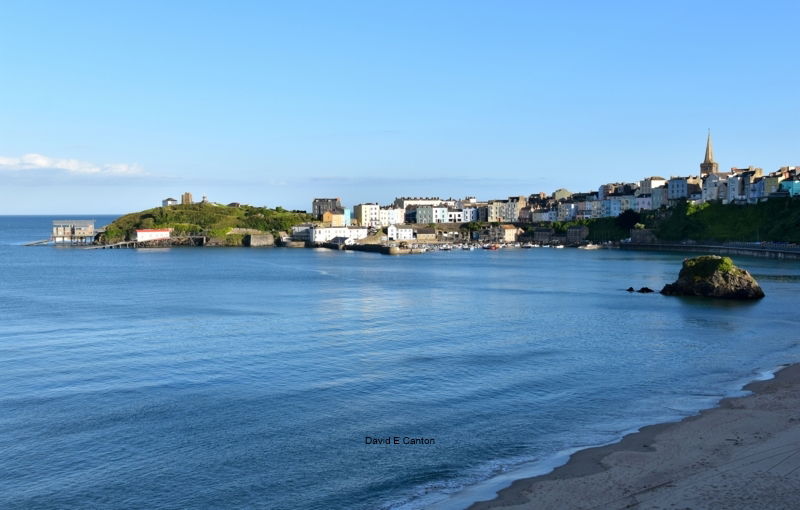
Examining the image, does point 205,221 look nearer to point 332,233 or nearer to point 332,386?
point 332,233

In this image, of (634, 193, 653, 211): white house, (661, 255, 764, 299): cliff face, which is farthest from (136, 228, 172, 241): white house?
(661, 255, 764, 299): cliff face

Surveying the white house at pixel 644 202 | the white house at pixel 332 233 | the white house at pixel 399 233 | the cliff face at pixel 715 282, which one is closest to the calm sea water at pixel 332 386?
the cliff face at pixel 715 282

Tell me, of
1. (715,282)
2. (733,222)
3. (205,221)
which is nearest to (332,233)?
(205,221)

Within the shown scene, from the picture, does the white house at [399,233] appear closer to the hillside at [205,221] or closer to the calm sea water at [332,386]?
the hillside at [205,221]

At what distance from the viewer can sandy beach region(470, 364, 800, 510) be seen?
53.7 ft

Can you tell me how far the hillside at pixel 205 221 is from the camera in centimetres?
16950

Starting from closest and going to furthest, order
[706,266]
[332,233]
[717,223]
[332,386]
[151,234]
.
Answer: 1. [332,386]
2. [706,266]
3. [717,223]
4. [151,234]
5. [332,233]

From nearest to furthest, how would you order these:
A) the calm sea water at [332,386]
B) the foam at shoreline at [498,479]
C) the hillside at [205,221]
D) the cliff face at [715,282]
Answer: the foam at shoreline at [498,479] < the calm sea water at [332,386] < the cliff face at [715,282] < the hillside at [205,221]

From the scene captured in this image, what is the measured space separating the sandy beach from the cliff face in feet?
125

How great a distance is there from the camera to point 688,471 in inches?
720

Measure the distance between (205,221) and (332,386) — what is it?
Answer: 15840cm

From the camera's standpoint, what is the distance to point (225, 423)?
22844 millimetres

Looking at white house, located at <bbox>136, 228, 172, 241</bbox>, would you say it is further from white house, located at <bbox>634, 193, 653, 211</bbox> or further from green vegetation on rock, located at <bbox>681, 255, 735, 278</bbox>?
green vegetation on rock, located at <bbox>681, 255, 735, 278</bbox>

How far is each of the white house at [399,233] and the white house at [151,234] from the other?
173 ft
